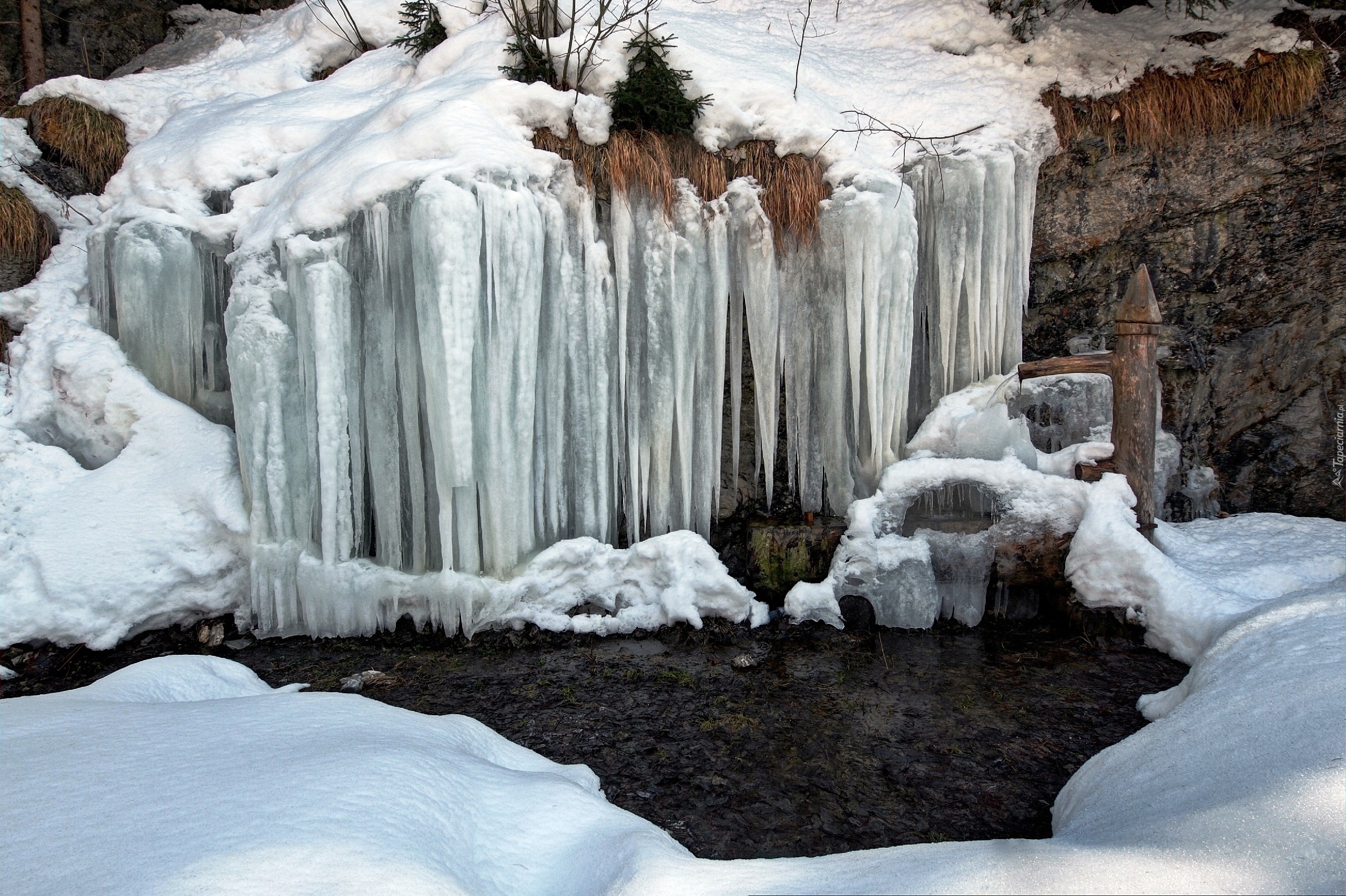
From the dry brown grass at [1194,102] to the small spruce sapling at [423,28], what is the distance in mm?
5351

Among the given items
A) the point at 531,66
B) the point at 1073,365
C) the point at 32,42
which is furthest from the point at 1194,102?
the point at 32,42

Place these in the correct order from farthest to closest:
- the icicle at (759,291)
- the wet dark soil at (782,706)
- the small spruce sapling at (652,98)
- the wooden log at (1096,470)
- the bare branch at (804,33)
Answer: the bare branch at (804,33) < the icicle at (759,291) < the small spruce sapling at (652,98) < the wooden log at (1096,470) < the wet dark soil at (782,706)

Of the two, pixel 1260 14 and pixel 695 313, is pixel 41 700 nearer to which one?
pixel 695 313

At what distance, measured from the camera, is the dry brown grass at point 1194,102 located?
235 inches

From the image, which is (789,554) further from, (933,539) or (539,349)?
(539,349)

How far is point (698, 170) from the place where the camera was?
591 cm

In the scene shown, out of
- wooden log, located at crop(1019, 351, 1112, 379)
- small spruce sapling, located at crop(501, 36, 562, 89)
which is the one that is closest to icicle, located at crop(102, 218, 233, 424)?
small spruce sapling, located at crop(501, 36, 562, 89)

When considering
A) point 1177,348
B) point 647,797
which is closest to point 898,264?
point 1177,348

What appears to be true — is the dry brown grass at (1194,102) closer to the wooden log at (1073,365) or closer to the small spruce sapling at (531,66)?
the wooden log at (1073,365)

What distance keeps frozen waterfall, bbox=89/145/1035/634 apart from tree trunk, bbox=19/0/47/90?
3.82 meters

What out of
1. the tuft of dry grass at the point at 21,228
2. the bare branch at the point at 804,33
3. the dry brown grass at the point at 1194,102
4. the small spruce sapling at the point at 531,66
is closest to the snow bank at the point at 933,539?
the dry brown grass at the point at 1194,102

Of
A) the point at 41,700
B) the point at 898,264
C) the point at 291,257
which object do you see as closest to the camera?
the point at 41,700

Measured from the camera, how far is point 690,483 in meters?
5.91

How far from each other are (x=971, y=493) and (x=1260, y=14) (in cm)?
450
